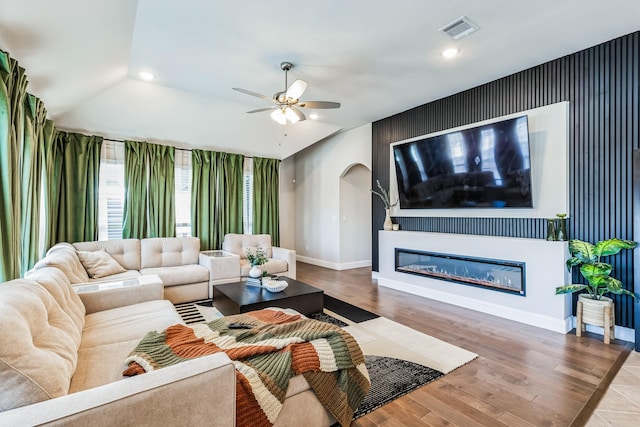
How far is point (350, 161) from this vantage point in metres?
6.20

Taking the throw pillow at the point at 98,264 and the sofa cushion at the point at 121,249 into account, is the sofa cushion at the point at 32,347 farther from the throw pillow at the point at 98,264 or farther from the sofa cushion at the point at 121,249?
the sofa cushion at the point at 121,249

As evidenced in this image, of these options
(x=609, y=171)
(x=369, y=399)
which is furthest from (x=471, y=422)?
(x=609, y=171)

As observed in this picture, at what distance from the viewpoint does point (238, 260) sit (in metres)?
4.52

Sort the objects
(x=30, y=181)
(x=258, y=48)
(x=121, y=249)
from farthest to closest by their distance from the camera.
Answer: (x=121, y=249) → (x=258, y=48) → (x=30, y=181)

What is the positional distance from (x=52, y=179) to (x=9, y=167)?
2684 millimetres

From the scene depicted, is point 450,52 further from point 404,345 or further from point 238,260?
point 238,260

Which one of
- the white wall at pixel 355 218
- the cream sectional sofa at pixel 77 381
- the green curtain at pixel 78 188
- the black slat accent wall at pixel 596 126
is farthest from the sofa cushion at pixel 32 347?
the white wall at pixel 355 218

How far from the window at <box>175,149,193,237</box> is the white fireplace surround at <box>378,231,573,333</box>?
363 centimetres

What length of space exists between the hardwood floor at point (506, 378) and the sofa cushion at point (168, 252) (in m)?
2.97

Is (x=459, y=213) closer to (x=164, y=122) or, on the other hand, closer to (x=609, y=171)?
(x=609, y=171)

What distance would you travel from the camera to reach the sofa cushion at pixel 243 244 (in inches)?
208

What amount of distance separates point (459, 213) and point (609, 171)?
162 cm

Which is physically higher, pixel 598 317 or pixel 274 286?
pixel 274 286

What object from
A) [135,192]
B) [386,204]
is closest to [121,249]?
[135,192]
